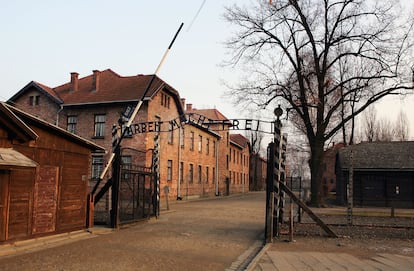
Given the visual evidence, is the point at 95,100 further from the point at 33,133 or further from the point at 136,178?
the point at 33,133

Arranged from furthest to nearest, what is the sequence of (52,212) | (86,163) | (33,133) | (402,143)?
(402,143), (86,163), (52,212), (33,133)

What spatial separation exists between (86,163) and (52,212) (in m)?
2.28

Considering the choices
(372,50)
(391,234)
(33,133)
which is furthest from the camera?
(372,50)

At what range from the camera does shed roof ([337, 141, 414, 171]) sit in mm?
32188

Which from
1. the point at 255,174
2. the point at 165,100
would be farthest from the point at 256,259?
the point at 255,174

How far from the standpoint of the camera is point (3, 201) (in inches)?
395

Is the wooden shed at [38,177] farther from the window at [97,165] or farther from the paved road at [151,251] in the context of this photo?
the window at [97,165]

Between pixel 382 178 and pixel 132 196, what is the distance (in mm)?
23343

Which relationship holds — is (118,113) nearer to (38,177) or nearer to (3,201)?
(38,177)

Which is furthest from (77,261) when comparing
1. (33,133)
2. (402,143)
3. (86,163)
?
(402,143)

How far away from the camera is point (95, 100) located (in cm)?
3288

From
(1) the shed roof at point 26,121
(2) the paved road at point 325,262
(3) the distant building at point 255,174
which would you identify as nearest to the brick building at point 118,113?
(1) the shed roof at point 26,121

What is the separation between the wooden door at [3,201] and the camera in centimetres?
993

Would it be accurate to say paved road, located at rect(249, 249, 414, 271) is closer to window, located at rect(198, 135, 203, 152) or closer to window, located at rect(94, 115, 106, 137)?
window, located at rect(94, 115, 106, 137)
